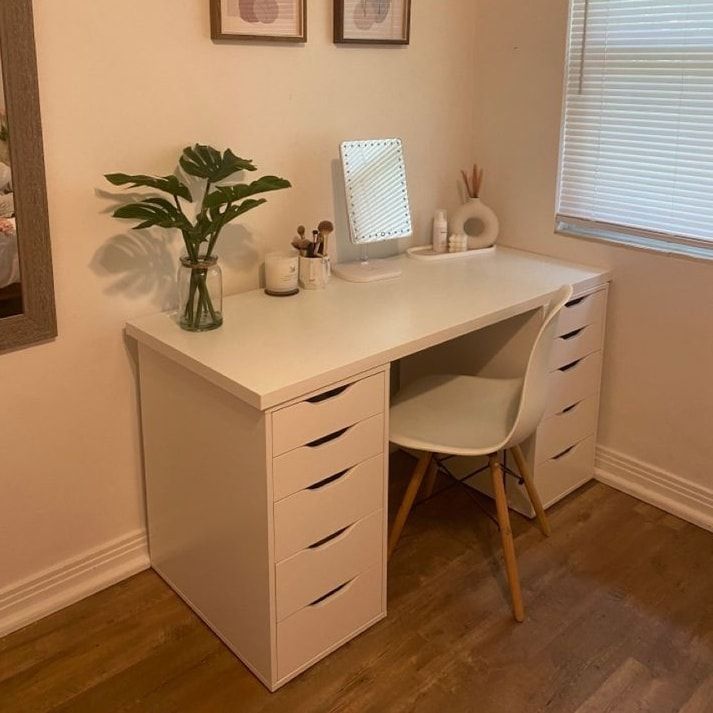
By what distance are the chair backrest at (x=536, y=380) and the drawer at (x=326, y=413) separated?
0.36m

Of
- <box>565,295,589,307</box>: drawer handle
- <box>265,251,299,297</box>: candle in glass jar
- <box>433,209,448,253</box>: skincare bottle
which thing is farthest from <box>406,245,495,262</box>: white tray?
<box>265,251,299,297</box>: candle in glass jar

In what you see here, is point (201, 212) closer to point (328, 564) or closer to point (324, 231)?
point (324, 231)

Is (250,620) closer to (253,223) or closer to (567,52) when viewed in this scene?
(253,223)

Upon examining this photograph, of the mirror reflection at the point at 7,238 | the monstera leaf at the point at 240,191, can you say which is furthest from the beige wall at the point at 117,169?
the monstera leaf at the point at 240,191

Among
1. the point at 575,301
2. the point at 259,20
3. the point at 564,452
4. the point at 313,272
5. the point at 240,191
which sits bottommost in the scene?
the point at 564,452

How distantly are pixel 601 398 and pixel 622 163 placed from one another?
2.48 ft

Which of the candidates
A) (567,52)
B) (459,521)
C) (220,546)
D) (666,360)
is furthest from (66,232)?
(666,360)

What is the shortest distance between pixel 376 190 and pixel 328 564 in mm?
1129

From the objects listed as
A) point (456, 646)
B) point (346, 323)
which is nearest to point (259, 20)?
point (346, 323)

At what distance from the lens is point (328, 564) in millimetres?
1938

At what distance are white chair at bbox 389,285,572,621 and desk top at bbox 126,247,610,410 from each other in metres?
0.21

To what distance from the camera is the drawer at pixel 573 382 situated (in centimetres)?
249

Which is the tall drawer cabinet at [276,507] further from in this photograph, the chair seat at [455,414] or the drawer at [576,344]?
the drawer at [576,344]

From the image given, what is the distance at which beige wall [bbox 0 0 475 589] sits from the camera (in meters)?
1.93
